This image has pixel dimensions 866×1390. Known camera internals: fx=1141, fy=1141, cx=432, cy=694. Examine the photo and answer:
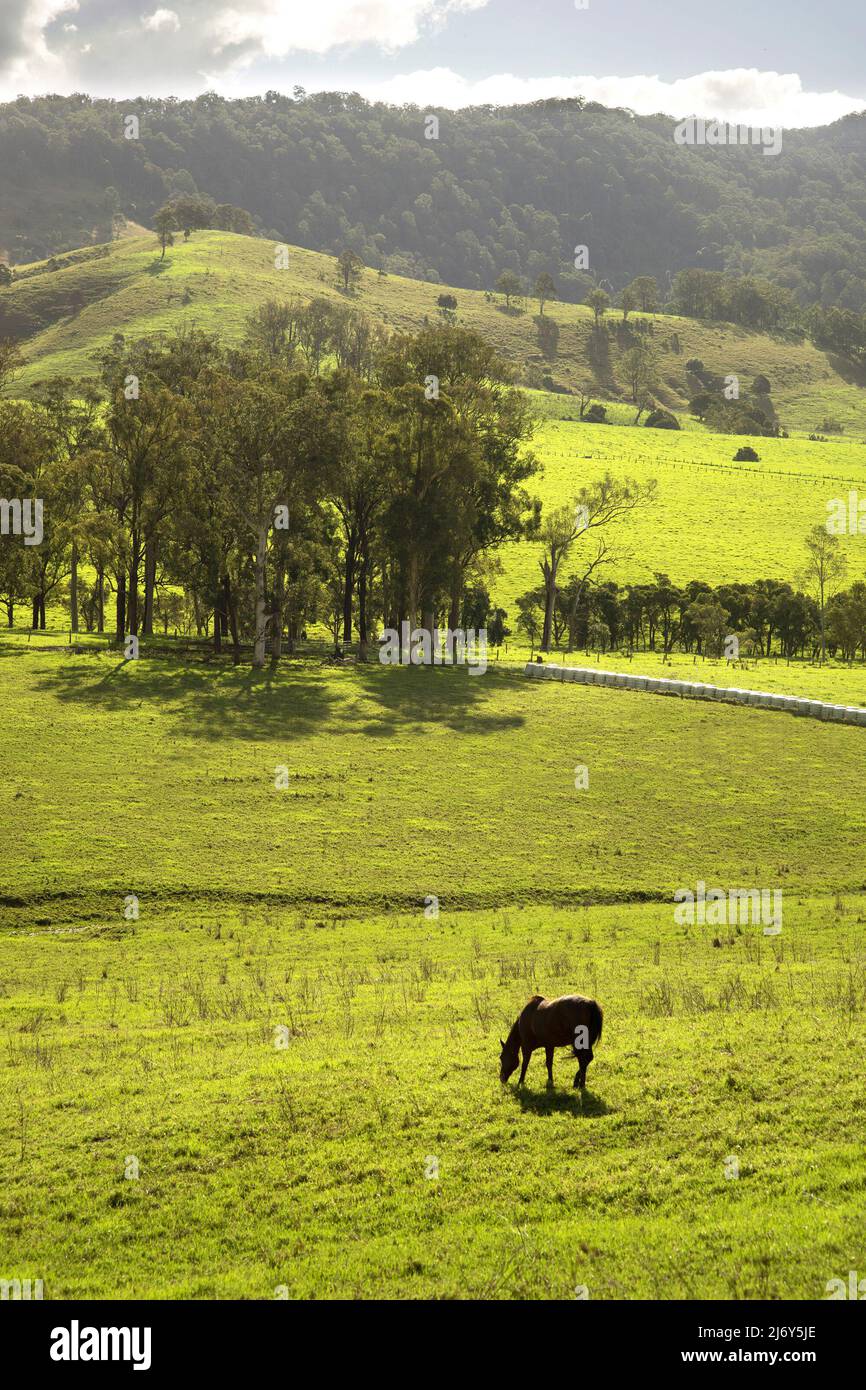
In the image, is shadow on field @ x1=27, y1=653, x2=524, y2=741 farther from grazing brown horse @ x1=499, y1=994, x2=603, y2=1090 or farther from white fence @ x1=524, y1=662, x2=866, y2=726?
grazing brown horse @ x1=499, y1=994, x2=603, y2=1090

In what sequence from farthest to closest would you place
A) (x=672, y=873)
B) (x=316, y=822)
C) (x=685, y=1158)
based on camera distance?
(x=316, y=822), (x=672, y=873), (x=685, y=1158)

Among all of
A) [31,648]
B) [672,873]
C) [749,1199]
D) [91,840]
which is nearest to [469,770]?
[672,873]

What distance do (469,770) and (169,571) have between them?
39.7 meters

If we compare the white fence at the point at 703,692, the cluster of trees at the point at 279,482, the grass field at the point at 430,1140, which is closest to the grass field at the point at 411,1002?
the grass field at the point at 430,1140

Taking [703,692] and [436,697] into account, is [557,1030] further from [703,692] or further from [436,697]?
[703,692]

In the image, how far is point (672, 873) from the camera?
131 ft

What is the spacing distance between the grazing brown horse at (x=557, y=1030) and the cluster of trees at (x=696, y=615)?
293 ft

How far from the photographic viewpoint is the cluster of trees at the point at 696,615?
353 feet

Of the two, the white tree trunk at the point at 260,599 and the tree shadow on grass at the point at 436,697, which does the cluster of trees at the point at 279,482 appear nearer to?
the white tree trunk at the point at 260,599

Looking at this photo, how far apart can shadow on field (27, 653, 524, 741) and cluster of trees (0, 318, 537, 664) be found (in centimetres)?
560

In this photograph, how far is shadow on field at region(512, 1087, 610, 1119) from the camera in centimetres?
1678

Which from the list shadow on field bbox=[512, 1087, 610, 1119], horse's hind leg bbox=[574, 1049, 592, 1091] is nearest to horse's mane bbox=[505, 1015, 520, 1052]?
shadow on field bbox=[512, 1087, 610, 1119]

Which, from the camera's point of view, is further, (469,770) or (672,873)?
(469,770)

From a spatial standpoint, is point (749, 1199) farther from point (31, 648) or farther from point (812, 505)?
point (812, 505)
